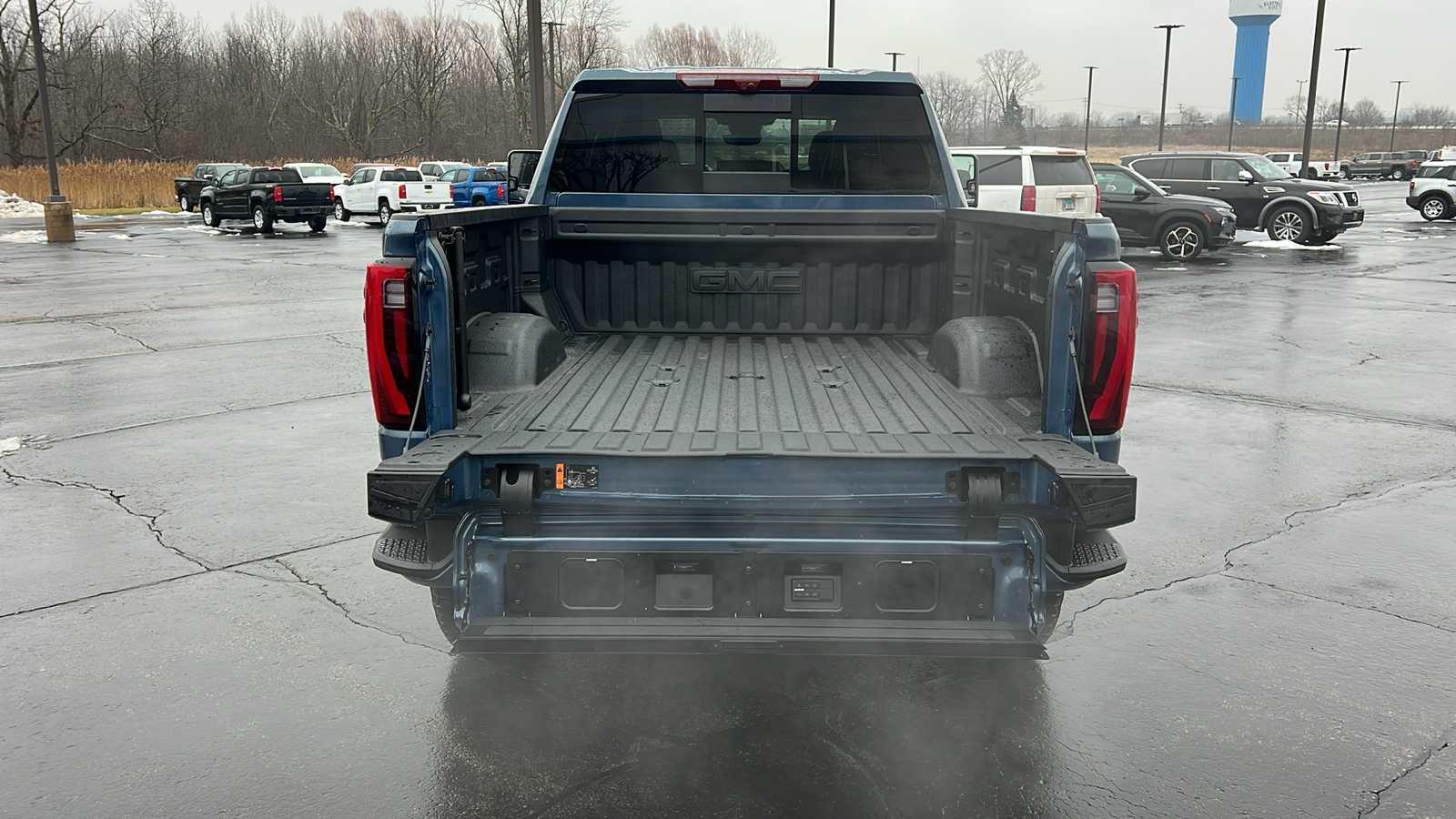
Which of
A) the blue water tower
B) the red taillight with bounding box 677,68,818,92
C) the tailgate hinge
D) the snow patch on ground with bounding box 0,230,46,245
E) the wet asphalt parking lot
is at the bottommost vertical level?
the wet asphalt parking lot

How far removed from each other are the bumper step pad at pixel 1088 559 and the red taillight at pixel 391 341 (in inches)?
82.0

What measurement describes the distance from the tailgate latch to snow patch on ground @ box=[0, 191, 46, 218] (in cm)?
4469

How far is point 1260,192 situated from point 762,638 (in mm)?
23553

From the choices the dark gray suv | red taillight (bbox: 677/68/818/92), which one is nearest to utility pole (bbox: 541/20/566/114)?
the dark gray suv

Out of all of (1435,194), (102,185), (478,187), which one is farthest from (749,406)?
(102,185)

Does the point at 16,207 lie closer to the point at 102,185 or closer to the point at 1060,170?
the point at 102,185

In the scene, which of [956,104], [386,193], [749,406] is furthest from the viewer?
[956,104]

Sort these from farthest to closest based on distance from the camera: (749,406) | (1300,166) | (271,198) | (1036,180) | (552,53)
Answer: (552,53), (1300,166), (271,198), (1036,180), (749,406)

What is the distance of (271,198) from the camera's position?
30156 mm

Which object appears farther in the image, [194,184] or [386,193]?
[194,184]

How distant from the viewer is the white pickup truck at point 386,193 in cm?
3122

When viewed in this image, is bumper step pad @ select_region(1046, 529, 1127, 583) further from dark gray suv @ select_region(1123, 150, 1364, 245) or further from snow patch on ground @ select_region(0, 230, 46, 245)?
snow patch on ground @ select_region(0, 230, 46, 245)

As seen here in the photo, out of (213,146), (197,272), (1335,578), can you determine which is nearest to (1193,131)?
(213,146)

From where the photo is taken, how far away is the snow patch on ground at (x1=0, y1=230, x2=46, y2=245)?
88.8 feet
